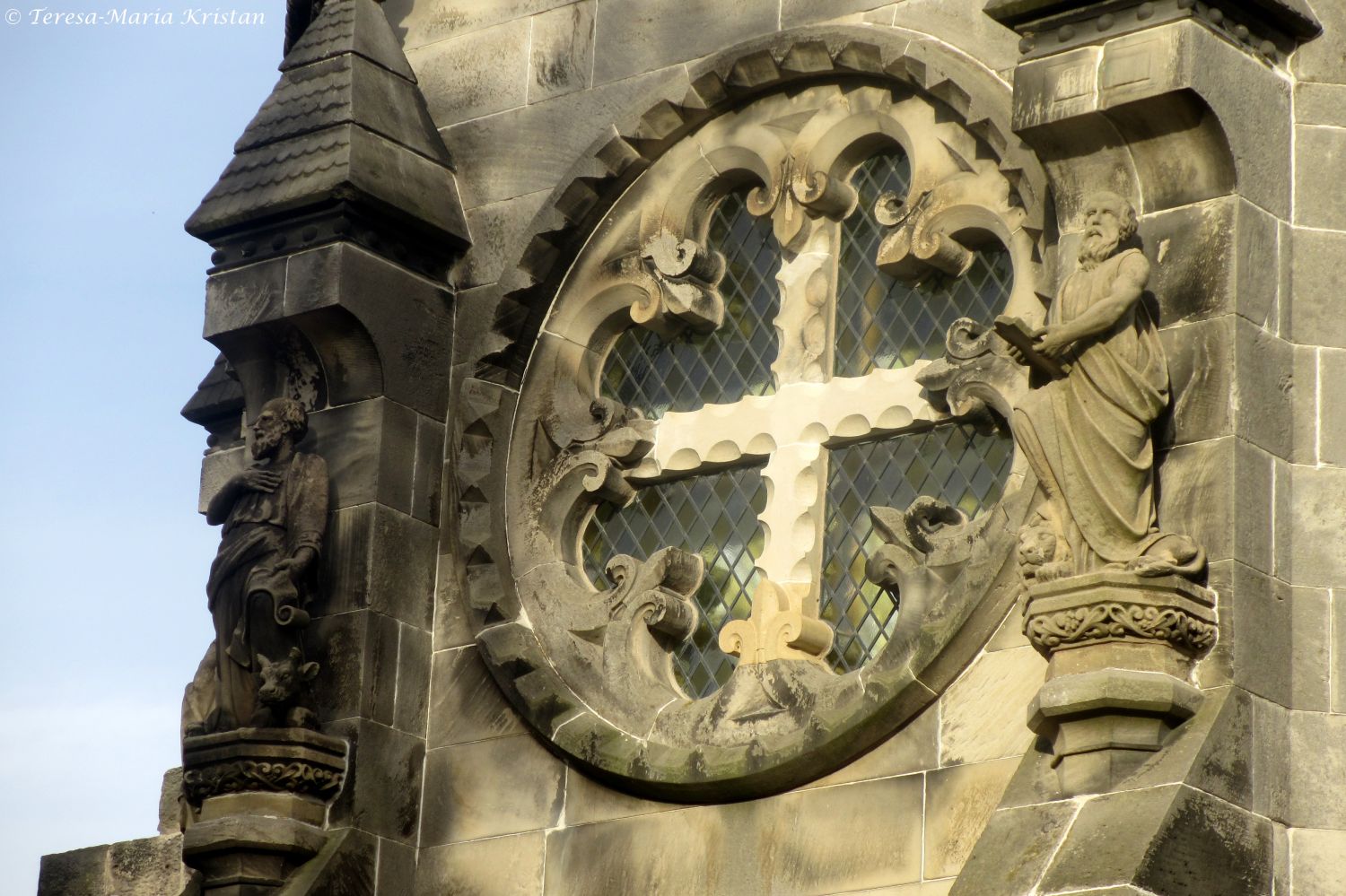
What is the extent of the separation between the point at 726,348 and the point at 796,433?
0.72 metres

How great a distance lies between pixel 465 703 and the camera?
42.4ft

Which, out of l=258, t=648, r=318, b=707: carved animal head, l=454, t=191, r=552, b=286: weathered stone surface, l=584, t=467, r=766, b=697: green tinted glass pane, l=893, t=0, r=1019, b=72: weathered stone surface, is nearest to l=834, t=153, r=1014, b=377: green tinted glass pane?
l=893, t=0, r=1019, b=72: weathered stone surface

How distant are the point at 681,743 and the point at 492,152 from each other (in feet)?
10.8

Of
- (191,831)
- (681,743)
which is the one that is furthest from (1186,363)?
(191,831)

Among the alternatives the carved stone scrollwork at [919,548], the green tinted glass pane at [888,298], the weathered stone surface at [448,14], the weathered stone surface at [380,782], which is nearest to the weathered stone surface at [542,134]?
the weathered stone surface at [448,14]

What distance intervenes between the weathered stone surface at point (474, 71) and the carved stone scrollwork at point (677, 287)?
121 centimetres

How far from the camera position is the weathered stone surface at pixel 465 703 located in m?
12.8

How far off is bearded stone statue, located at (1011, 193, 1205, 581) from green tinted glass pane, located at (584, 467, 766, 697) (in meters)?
2.33

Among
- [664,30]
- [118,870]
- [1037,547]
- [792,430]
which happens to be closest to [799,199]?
[792,430]

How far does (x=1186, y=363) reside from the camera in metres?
10.4

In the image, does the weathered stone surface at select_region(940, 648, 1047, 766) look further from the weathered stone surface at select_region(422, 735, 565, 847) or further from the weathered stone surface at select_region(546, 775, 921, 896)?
the weathered stone surface at select_region(422, 735, 565, 847)

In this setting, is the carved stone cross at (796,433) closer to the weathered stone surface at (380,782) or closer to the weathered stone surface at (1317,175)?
the weathered stone surface at (380,782)

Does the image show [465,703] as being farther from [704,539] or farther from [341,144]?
[341,144]

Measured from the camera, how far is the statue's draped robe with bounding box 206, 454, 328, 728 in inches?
503
